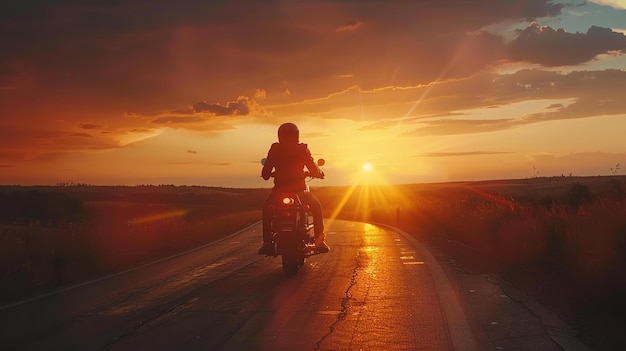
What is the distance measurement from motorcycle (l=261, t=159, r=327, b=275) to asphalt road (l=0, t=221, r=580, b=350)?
0.42 m

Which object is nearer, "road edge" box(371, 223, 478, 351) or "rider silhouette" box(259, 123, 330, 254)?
"road edge" box(371, 223, 478, 351)

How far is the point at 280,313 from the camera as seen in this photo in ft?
31.6

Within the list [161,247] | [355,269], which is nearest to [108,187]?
[161,247]

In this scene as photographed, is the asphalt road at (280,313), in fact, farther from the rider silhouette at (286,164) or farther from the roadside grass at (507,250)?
the rider silhouette at (286,164)

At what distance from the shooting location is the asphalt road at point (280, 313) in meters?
7.89

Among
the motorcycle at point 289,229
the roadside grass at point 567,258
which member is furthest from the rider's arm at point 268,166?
the roadside grass at point 567,258

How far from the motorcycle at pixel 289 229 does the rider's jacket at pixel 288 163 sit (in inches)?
10.5

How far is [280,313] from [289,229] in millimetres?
3916

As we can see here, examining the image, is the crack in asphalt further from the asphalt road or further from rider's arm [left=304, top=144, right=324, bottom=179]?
rider's arm [left=304, top=144, right=324, bottom=179]

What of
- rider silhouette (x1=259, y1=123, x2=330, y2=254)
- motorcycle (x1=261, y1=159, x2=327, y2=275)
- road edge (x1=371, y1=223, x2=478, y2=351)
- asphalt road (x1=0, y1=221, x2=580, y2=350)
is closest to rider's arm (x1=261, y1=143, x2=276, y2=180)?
rider silhouette (x1=259, y1=123, x2=330, y2=254)

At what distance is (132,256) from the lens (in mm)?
19578

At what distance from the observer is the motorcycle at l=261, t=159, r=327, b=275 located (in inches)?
531

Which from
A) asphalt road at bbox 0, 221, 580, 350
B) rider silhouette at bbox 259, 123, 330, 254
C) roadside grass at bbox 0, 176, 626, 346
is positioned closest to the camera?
asphalt road at bbox 0, 221, 580, 350

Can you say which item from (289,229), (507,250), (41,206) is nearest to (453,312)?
(289,229)
